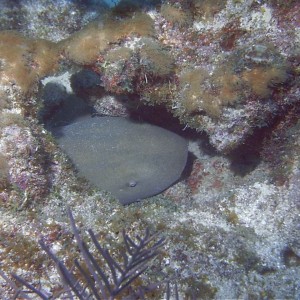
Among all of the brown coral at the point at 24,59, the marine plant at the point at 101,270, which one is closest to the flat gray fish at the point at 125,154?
the brown coral at the point at 24,59

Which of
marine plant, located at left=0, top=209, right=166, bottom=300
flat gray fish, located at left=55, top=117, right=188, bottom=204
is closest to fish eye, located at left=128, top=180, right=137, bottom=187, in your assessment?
flat gray fish, located at left=55, top=117, right=188, bottom=204

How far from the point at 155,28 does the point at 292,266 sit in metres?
3.81

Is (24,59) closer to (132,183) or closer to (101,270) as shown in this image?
(132,183)

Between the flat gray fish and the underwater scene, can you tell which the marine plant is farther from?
the flat gray fish

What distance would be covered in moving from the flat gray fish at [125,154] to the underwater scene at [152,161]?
3cm

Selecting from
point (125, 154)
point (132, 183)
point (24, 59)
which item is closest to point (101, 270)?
point (132, 183)

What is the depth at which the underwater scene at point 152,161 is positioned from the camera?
3422 mm

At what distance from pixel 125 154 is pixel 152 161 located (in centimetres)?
52

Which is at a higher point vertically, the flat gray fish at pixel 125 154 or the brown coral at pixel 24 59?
the brown coral at pixel 24 59

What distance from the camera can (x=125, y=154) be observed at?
5.26 m

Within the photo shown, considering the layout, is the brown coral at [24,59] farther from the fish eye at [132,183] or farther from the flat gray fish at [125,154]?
the fish eye at [132,183]

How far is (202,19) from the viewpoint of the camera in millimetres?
4207

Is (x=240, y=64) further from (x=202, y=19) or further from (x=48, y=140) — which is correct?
(x=48, y=140)

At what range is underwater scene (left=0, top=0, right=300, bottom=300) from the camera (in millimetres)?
3422
